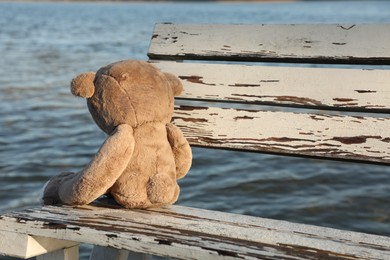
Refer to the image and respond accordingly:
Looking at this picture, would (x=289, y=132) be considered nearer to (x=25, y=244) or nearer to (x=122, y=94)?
(x=122, y=94)

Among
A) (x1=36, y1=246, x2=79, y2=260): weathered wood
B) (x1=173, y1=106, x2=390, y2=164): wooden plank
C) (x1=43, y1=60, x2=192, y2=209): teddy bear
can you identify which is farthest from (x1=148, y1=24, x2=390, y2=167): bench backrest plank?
(x1=36, y1=246, x2=79, y2=260): weathered wood

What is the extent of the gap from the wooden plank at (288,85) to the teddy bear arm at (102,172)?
73 centimetres

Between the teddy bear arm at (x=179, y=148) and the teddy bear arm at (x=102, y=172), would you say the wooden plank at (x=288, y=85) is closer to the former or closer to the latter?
the teddy bear arm at (x=179, y=148)

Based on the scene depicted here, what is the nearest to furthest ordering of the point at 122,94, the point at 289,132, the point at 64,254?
the point at 64,254
the point at 122,94
the point at 289,132

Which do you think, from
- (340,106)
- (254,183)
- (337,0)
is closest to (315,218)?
(254,183)

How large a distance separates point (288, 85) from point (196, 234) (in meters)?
1.04

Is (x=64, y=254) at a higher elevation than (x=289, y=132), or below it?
below

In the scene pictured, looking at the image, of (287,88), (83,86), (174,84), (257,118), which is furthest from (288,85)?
(83,86)

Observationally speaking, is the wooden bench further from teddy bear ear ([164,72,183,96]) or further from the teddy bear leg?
teddy bear ear ([164,72,183,96])

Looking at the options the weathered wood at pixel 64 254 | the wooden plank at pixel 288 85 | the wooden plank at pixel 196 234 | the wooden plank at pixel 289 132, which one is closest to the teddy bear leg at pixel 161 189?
the wooden plank at pixel 196 234

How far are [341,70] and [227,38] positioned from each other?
531 mm

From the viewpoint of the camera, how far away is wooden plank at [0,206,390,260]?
172 cm

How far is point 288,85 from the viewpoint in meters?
2.69

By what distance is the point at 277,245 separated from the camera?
5.80 feet
